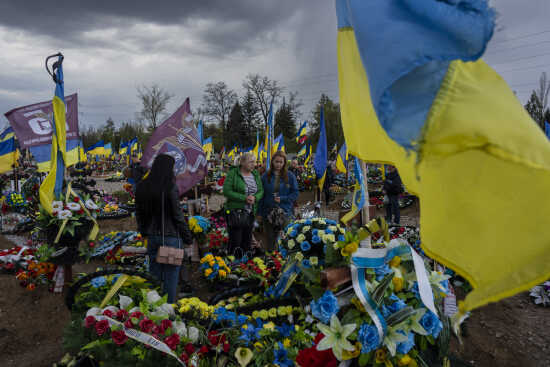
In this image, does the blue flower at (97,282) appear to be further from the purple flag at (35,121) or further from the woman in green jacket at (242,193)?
the purple flag at (35,121)

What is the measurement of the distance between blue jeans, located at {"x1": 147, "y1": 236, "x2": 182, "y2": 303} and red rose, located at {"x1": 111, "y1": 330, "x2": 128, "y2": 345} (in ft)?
4.51

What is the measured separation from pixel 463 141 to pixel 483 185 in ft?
0.67

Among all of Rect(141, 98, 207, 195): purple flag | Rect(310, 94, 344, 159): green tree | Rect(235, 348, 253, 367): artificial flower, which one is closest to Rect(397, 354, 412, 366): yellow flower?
Rect(235, 348, 253, 367): artificial flower

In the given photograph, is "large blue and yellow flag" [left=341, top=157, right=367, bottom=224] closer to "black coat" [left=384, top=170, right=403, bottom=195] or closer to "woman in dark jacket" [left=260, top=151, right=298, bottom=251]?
"woman in dark jacket" [left=260, top=151, right=298, bottom=251]

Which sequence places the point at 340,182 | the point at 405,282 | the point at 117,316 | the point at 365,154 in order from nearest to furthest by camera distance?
the point at 365,154 → the point at 405,282 → the point at 117,316 → the point at 340,182

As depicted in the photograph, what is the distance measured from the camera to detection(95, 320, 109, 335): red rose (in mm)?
2035

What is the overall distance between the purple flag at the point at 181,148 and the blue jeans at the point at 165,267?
5.15ft

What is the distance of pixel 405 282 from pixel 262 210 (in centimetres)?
347

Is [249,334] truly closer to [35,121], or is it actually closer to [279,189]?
[279,189]

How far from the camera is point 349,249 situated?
71.8 inches

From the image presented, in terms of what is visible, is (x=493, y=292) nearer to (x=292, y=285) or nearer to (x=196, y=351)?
(x=196, y=351)

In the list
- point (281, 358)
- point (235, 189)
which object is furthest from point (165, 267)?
point (235, 189)

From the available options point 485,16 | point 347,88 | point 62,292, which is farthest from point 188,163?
point 485,16

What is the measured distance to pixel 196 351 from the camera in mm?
2307
